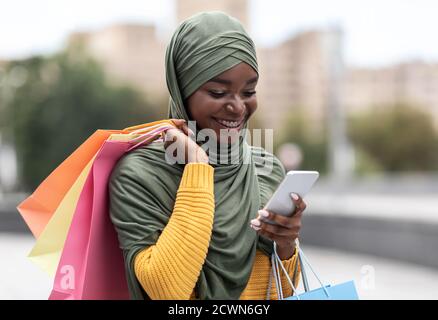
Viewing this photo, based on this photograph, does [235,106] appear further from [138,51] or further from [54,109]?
[138,51]

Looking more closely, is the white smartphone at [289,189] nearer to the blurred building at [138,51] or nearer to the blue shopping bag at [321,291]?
the blue shopping bag at [321,291]

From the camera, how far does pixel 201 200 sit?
2.14 metres

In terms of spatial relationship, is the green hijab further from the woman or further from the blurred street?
the blurred street

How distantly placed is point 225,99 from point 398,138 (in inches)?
2339

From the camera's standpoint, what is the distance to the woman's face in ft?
7.30

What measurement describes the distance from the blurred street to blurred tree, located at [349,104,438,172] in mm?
45990

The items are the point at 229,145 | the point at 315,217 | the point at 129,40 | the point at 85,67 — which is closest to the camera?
Answer: the point at 229,145

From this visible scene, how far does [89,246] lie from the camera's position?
2.27m

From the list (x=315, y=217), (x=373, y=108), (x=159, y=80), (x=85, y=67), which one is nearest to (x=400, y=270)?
(x=315, y=217)

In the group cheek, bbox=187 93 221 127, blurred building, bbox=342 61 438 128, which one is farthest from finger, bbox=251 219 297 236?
blurred building, bbox=342 61 438 128

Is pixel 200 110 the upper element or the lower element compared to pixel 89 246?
upper
